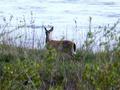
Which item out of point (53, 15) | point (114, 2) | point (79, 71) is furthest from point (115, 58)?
point (114, 2)

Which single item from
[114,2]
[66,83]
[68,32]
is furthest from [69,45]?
[114,2]

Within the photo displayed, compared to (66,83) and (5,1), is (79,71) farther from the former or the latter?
(5,1)

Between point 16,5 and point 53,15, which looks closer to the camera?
point 53,15

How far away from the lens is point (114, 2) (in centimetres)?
2261

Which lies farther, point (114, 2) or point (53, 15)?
point (114, 2)

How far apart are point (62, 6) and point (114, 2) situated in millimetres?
2473

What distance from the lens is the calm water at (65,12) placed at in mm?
15188

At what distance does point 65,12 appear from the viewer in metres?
19.7

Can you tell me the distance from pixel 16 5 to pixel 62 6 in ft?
6.28

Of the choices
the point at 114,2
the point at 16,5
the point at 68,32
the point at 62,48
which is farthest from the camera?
the point at 114,2

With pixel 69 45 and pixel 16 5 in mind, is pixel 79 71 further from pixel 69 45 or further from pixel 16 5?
pixel 16 5

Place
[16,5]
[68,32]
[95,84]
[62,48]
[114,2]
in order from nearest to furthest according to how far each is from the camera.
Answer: [95,84]
[62,48]
[68,32]
[16,5]
[114,2]

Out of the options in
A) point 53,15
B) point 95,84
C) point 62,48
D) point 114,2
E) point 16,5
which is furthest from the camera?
point 114,2

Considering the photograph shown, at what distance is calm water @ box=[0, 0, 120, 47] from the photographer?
15.2 m
